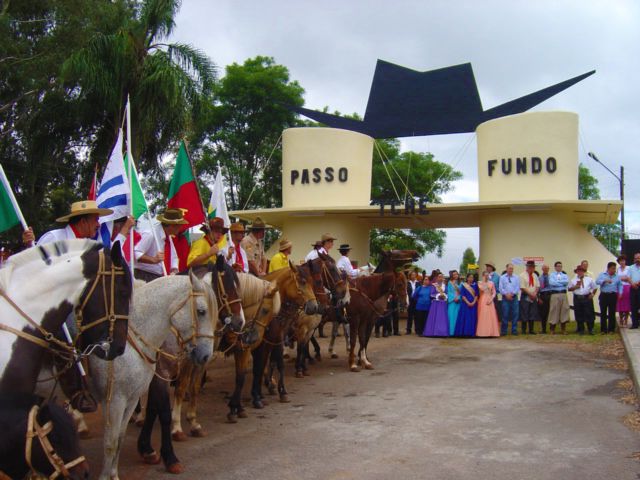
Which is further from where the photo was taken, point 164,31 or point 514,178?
point 514,178

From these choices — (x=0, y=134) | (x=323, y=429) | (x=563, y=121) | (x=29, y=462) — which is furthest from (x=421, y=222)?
(x=29, y=462)

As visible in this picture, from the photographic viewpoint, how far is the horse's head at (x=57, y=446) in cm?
262

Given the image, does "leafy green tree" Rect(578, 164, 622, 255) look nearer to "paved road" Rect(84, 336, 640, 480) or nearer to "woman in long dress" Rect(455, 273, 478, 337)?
"woman in long dress" Rect(455, 273, 478, 337)

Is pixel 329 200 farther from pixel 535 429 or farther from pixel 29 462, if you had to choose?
pixel 29 462

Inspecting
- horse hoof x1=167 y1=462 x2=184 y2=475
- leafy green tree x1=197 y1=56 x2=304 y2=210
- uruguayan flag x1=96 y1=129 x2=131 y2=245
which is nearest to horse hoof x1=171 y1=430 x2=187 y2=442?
horse hoof x1=167 y1=462 x2=184 y2=475

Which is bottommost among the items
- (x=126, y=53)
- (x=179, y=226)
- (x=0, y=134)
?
(x=179, y=226)

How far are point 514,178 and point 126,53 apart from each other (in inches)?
522

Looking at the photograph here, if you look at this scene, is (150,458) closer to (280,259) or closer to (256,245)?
(256,245)

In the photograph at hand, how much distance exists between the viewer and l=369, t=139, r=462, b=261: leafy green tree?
35781mm

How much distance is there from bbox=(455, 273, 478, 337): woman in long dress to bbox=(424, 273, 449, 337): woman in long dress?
39 centimetres

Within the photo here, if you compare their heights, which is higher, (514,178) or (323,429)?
(514,178)

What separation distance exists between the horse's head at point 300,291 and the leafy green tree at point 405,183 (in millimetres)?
25980

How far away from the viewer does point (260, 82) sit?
3078 centimetres

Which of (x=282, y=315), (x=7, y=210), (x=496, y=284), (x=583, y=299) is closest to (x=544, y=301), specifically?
(x=583, y=299)
